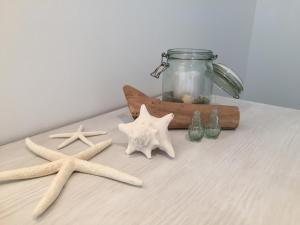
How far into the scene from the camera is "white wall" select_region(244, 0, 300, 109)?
5.17 feet

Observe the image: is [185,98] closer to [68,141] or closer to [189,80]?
[189,80]

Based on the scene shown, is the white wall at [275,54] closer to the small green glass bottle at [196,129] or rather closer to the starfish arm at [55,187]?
the small green glass bottle at [196,129]

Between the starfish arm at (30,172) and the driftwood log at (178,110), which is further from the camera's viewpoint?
the driftwood log at (178,110)

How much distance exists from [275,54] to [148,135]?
139 centimetres

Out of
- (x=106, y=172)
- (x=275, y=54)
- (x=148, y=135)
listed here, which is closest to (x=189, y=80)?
(x=148, y=135)

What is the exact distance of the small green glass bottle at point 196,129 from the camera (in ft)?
2.12

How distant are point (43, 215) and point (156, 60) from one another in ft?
2.40

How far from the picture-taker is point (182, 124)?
71 centimetres

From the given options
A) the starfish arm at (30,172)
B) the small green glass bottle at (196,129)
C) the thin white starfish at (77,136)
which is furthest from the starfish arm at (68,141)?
the small green glass bottle at (196,129)

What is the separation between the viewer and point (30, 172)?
449 millimetres

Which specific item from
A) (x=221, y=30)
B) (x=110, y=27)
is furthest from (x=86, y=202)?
(x=221, y=30)

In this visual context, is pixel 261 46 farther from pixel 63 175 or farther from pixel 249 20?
pixel 63 175

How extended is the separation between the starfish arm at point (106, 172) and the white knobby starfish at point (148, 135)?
0.31 feet

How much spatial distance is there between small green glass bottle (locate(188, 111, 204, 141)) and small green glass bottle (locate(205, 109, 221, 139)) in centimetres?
2
